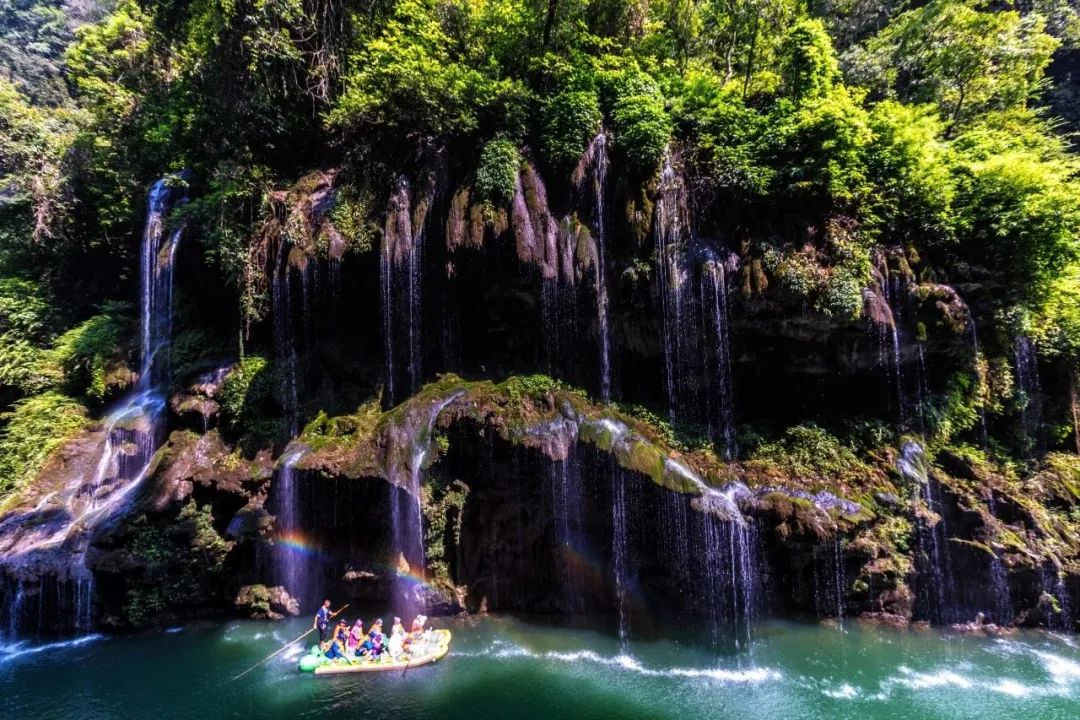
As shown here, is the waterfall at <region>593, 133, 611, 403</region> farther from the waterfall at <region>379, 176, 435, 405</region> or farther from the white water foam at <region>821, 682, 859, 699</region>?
the white water foam at <region>821, 682, 859, 699</region>

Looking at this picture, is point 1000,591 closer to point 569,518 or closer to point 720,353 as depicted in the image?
point 720,353

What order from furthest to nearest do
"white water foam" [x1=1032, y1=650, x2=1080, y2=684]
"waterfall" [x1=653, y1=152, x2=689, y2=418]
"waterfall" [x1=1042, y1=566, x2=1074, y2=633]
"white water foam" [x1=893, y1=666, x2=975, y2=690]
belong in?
1. "waterfall" [x1=653, y1=152, x2=689, y2=418]
2. "waterfall" [x1=1042, y1=566, x2=1074, y2=633]
3. "white water foam" [x1=1032, y1=650, x2=1080, y2=684]
4. "white water foam" [x1=893, y1=666, x2=975, y2=690]

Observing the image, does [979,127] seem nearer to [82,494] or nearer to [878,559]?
[878,559]

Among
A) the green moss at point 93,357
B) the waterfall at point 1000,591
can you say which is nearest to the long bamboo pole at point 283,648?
the green moss at point 93,357

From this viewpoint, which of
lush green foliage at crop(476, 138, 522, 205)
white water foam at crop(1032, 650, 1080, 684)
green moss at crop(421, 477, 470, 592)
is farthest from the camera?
lush green foliage at crop(476, 138, 522, 205)

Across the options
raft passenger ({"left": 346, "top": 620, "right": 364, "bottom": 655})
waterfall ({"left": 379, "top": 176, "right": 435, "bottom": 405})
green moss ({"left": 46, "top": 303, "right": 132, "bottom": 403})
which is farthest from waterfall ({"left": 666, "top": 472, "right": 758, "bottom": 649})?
green moss ({"left": 46, "top": 303, "right": 132, "bottom": 403})
